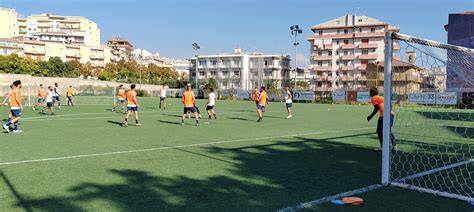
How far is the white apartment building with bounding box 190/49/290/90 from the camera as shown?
3991 inches

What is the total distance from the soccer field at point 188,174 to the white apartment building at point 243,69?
287 feet

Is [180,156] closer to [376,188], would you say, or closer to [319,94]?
[376,188]

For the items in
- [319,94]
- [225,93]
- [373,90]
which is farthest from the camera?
[225,93]

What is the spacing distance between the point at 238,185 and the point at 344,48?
3484 inches

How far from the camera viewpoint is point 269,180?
23.3ft

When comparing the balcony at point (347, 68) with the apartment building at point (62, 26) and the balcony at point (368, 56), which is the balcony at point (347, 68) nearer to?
the balcony at point (368, 56)

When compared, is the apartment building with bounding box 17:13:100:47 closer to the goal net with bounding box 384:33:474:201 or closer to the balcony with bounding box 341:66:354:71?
the balcony with bounding box 341:66:354:71

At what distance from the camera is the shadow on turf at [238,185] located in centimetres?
557

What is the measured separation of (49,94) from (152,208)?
20.7 m

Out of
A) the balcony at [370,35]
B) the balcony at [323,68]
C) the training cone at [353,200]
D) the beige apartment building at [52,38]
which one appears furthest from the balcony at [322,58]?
the training cone at [353,200]

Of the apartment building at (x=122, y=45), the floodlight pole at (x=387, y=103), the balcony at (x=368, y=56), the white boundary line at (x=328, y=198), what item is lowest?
the white boundary line at (x=328, y=198)

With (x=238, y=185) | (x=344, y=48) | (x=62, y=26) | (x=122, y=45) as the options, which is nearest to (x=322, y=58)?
(x=344, y=48)

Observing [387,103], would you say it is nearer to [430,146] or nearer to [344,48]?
[430,146]

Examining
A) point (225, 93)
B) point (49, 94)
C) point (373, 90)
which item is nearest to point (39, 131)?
point (49, 94)
